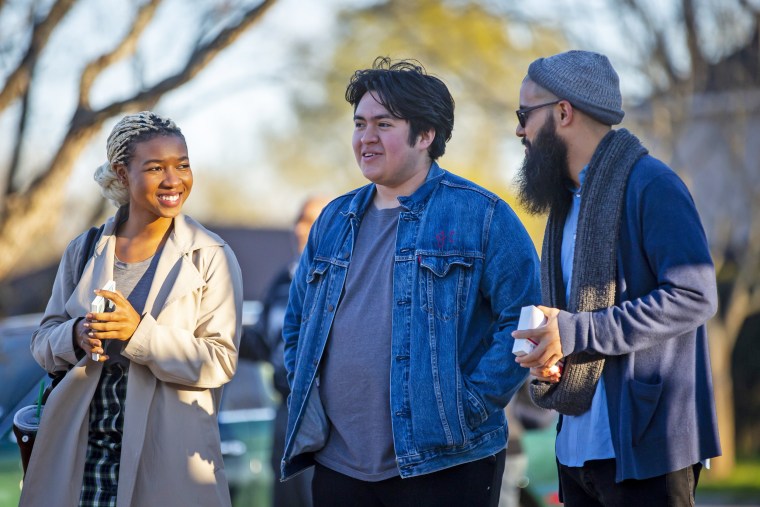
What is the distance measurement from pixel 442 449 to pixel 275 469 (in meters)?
2.67

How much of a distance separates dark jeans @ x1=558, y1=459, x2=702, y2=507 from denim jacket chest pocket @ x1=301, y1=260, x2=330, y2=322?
3.54 ft

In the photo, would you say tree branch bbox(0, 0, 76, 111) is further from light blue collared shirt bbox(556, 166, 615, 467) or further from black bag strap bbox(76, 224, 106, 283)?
light blue collared shirt bbox(556, 166, 615, 467)

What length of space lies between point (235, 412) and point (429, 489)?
2.84 m

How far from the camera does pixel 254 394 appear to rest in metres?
6.20

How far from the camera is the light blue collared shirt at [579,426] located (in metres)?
3.15

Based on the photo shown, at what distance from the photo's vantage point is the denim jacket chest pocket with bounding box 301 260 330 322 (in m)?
3.68

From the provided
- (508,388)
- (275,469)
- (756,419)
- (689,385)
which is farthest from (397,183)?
(756,419)

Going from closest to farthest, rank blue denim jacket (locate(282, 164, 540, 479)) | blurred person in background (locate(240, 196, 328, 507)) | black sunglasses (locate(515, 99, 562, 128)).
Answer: blue denim jacket (locate(282, 164, 540, 479)), black sunglasses (locate(515, 99, 562, 128)), blurred person in background (locate(240, 196, 328, 507))

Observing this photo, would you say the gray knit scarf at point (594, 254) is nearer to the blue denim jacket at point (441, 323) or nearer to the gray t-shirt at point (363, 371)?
the blue denim jacket at point (441, 323)

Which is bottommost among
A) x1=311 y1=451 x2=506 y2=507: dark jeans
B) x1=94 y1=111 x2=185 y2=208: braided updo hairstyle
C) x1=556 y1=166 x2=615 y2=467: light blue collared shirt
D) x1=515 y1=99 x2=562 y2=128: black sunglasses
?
x1=311 y1=451 x2=506 y2=507: dark jeans

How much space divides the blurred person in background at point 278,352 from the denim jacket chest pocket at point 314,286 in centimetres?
193

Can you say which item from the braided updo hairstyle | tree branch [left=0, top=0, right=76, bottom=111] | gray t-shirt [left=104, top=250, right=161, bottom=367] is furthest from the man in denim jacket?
tree branch [left=0, top=0, right=76, bottom=111]

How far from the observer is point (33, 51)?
743 cm

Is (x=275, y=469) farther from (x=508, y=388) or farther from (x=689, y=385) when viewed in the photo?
(x=689, y=385)
